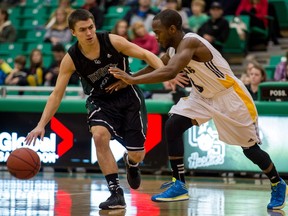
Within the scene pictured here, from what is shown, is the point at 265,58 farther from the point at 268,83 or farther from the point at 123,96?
the point at 123,96

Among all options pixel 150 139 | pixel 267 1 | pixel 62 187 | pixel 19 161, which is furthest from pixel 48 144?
pixel 267 1

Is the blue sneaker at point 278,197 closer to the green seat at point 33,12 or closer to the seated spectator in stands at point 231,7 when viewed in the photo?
the seated spectator in stands at point 231,7

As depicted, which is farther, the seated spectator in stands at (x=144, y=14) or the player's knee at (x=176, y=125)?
the seated spectator in stands at (x=144, y=14)

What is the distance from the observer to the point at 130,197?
359 inches

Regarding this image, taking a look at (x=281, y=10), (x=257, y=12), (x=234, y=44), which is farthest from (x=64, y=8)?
(x=281, y=10)

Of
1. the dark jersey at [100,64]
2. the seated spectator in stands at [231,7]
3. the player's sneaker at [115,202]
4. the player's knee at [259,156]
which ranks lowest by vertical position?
the player's sneaker at [115,202]

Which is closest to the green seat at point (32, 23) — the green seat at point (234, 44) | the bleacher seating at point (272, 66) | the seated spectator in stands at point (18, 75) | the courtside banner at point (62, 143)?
the seated spectator in stands at point (18, 75)

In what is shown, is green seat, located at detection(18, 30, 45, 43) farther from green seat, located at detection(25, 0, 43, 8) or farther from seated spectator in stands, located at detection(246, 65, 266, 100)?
seated spectator in stands, located at detection(246, 65, 266, 100)

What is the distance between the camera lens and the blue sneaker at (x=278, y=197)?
8.01 m

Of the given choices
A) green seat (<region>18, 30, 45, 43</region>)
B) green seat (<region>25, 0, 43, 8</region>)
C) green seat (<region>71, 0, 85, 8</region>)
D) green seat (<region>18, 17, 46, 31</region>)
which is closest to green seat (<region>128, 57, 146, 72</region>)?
green seat (<region>71, 0, 85, 8</region>)

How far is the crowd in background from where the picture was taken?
14.7 m

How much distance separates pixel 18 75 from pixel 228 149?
473 cm

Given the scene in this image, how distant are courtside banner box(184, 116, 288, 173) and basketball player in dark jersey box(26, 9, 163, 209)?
352 centimetres

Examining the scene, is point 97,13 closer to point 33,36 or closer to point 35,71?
point 33,36
